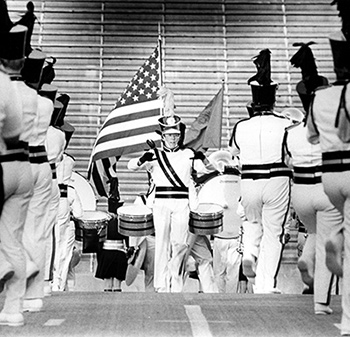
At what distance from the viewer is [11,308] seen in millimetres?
7492

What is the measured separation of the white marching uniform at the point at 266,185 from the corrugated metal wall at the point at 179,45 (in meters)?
9.57

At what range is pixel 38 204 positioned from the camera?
Answer: 8.97m

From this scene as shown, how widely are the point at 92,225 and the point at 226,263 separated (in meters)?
2.32

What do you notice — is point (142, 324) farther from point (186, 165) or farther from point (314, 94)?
point (186, 165)

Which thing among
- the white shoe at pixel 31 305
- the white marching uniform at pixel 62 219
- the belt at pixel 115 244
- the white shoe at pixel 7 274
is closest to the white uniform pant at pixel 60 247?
the white marching uniform at pixel 62 219

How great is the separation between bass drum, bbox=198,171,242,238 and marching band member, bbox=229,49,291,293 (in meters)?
3.35

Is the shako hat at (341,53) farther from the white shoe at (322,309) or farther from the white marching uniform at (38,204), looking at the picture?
the white marching uniform at (38,204)

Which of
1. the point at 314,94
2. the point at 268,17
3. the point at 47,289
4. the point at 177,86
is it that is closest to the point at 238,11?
the point at 268,17

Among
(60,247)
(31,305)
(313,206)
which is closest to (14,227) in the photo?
(31,305)

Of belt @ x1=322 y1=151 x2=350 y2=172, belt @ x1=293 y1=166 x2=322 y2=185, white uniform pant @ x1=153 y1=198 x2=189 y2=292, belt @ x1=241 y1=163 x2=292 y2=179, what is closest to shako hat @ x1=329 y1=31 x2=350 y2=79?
belt @ x1=322 y1=151 x2=350 y2=172

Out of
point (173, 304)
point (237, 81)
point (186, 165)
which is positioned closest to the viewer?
point (173, 304)

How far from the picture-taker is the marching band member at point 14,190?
7352 millimetres

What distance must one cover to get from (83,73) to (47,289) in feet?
38.9

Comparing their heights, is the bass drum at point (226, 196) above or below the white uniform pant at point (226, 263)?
above
